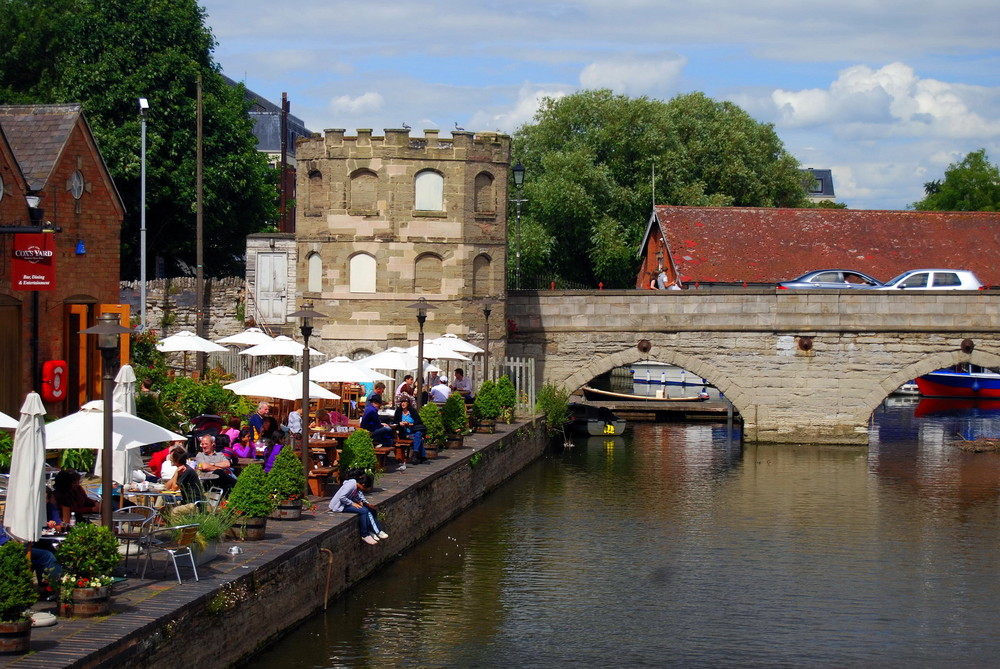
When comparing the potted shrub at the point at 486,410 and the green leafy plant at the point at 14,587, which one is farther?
the potted shrub at the point at 486,410

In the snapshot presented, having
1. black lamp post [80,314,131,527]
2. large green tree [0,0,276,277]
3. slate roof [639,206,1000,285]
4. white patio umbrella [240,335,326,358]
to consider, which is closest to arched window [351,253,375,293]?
white patio umbrella [240,335,326,358]

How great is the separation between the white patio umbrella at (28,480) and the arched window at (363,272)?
22579mm

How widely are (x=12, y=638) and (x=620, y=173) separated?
1871 inches

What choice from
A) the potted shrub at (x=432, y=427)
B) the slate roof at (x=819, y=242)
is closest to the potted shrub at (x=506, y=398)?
the potted shrub at (x=432, y=427)

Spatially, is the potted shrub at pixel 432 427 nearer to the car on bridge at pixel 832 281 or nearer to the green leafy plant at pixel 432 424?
the green leafy plant at pixel 432 424

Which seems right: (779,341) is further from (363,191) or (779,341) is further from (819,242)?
(363,191)

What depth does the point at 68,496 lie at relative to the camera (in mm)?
14898

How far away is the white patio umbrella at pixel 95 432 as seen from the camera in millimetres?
14727

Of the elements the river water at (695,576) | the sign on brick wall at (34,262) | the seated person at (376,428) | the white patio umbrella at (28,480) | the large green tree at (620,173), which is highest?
the large green tree at (620,173)

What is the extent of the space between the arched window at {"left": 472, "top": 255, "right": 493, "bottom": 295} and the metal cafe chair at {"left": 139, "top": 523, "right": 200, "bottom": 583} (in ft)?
72.8

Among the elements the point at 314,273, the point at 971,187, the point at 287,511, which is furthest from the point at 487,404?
the point at 971,187

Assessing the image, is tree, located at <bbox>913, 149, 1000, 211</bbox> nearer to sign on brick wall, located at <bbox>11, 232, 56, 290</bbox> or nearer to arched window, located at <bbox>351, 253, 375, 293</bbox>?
arched window, located at <bbox>351, 253, 375, 293</bbox>

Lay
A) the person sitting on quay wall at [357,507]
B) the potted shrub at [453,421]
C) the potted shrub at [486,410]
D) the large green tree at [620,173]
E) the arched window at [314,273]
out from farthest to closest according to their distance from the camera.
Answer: the large green tree at [620,173] < the arched window at [314,273] < the potted shrub at [486,410] < the potted shrub at [453,421] < the person sitting on quay wall at [357,507]

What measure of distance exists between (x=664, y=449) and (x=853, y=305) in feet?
21.4
